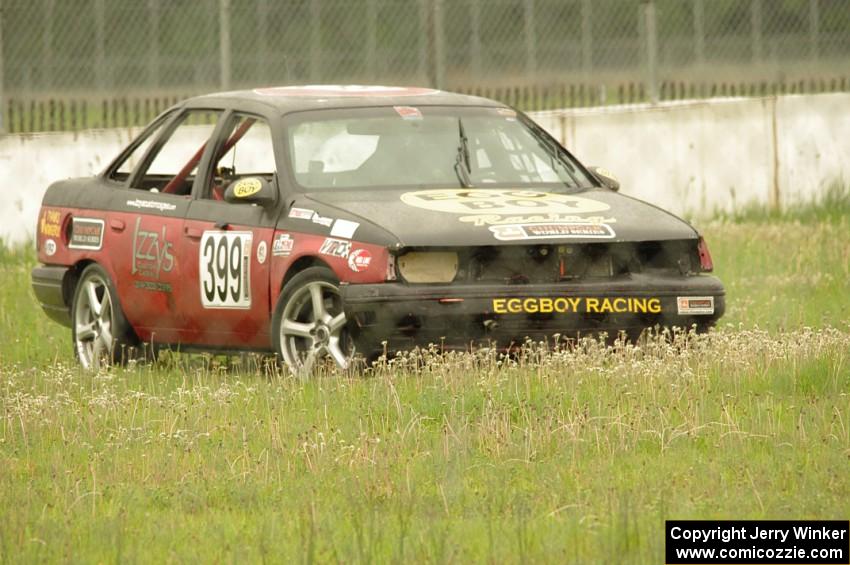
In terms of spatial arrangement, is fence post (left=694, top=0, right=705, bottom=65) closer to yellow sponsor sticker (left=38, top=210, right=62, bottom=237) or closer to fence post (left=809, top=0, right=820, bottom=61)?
fence post (left=809, top=0, right=820, bottom=61)

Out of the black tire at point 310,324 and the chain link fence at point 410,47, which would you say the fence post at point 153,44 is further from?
the black tire at point 310,324

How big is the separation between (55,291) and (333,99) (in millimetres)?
1979

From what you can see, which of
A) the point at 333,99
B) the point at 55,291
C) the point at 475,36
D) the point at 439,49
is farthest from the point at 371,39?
the point at 333,99

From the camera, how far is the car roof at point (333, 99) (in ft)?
32.9

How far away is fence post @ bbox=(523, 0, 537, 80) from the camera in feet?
63.4

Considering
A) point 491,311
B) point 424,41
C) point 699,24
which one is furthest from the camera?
point 699,24

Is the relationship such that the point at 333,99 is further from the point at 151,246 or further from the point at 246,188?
the point at 151,246

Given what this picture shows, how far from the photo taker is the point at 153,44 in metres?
18.8

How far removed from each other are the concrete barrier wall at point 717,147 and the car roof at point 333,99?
6.17 m

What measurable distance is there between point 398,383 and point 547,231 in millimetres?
1105

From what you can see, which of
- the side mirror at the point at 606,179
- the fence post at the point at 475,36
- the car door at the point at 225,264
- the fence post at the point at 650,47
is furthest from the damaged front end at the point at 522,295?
the fence post at the point at 475,36

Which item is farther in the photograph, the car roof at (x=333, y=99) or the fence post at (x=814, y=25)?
the fence post at (x=814, y=25)

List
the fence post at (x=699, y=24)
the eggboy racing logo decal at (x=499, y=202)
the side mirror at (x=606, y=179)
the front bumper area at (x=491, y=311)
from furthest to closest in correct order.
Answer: the fence post at (x=699, y=24) → the side mirror at (x=606, y=179) → the eggboy racing logo decal at (x=499, y=202) → the front bumper area at (x=491, y=311)

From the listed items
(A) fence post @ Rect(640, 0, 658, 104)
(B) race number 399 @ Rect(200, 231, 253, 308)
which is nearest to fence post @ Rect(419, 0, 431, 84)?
(A) fence post @ Rect(640, 0, 658, 104)
